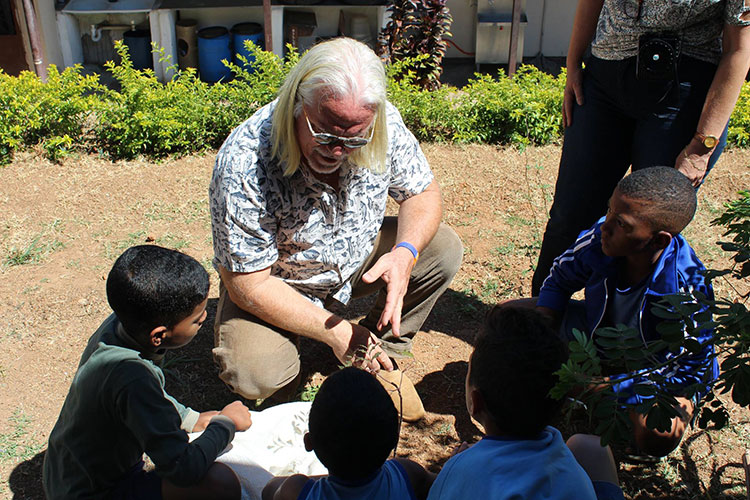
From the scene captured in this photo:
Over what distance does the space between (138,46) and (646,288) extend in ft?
23.1

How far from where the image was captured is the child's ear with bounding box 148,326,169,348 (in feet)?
6.70

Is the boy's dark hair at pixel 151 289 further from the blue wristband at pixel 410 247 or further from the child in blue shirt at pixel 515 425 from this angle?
the blue wristband at pixel 410 247

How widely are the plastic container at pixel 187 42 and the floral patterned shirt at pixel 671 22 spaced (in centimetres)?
609

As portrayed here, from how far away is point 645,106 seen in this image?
9.18 feet

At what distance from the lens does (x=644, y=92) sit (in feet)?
9.09

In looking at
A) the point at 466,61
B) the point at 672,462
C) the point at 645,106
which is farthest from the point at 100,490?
the point at 466,61

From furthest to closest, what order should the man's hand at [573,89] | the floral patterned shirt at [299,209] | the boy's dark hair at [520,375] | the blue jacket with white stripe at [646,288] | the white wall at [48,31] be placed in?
the white wall at [48,31] → the man's hand at [573,89] → the floral patterned shirt at [299,209] → the blue jacket with white stripe at [646,288] → the boy's dark hair at [520,375]

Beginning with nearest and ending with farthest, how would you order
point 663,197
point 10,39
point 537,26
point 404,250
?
point 663,197 < point 404,250 < point 10,39 < point 537,26

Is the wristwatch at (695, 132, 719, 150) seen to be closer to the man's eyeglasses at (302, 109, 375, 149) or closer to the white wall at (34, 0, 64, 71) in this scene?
the man's eyeglasses at (302, 109, 375, 149)

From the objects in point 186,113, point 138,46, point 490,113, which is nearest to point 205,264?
point 186,113

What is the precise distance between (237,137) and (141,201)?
7.96 ft

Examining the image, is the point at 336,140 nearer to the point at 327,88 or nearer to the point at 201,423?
the point at 327,88

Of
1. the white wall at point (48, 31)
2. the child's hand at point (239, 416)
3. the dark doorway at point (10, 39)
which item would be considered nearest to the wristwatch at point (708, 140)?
the child's hand at point (239, 416)

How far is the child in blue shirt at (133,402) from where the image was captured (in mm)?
1946
